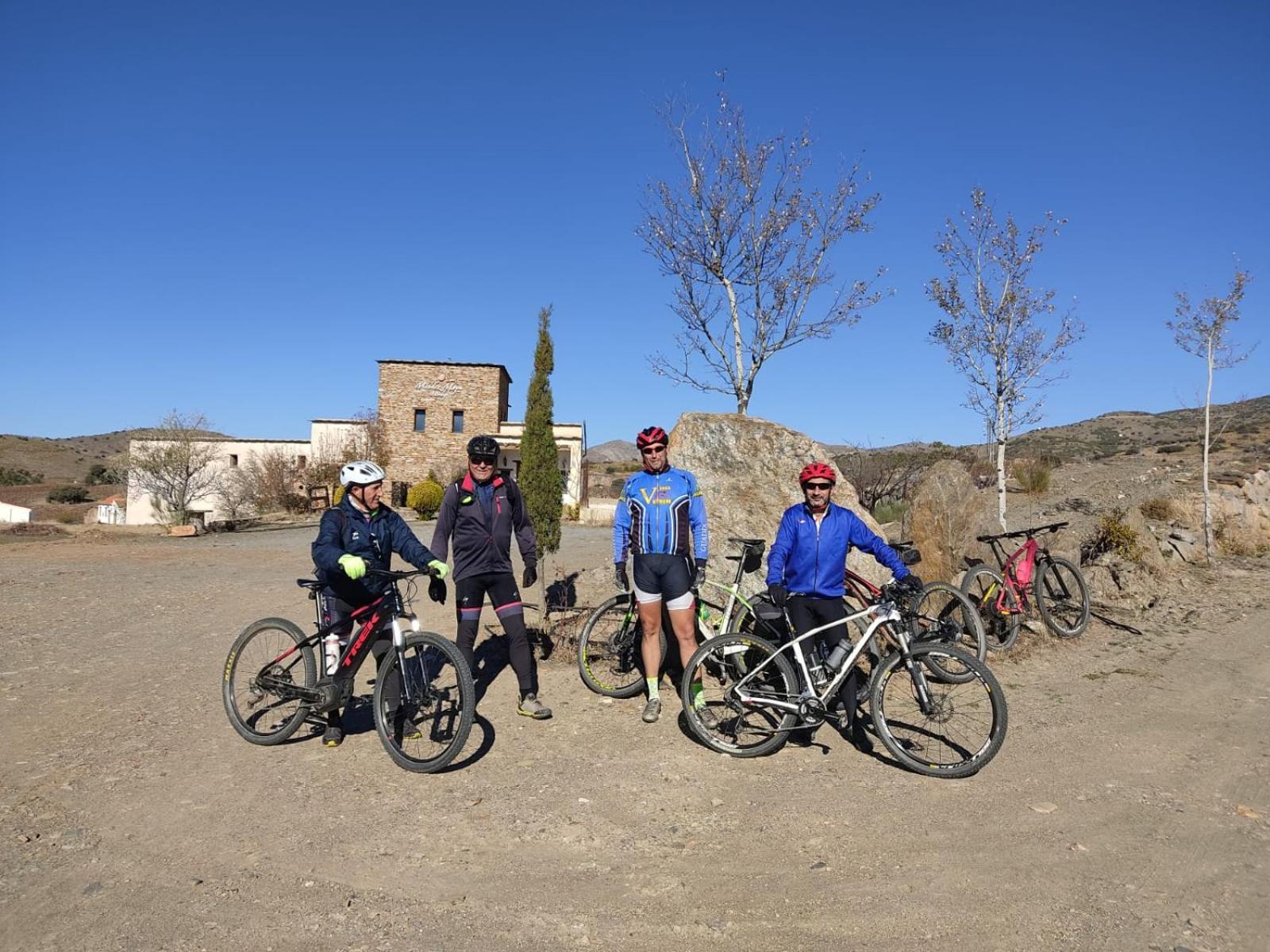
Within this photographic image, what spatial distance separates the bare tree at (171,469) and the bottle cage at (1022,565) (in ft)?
78.9

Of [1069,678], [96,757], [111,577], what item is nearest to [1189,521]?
[1069,678]

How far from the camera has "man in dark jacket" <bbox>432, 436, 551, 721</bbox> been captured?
17.2 feet

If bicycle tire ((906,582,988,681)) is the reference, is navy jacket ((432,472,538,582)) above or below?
above

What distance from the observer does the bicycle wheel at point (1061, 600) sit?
7.82 m

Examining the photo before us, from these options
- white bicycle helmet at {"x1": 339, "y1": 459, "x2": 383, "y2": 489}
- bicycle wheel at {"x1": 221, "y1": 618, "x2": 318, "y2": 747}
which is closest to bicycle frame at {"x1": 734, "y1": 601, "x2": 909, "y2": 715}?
white bicycle helmet at {"x1": 339, "y1": 459, "x2": 383, "y2": 489}

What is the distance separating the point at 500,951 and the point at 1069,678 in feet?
18.9

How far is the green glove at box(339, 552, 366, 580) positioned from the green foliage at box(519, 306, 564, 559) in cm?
429

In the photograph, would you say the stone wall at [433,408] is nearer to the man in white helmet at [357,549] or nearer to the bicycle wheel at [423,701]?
the man in white helmet at [357,549]

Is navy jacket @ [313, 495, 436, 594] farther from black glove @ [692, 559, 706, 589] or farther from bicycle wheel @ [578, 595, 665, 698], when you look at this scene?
black glove @ [692, 559, 706, 589]

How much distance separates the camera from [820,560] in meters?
4.81

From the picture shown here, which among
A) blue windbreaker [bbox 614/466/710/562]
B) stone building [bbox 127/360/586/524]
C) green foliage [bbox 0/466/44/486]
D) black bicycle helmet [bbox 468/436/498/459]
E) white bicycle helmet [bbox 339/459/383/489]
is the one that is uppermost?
stone building [bbox 127/360/586/524]

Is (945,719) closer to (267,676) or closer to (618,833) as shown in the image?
(618,833)

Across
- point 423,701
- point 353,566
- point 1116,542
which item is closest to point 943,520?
point 1116,542

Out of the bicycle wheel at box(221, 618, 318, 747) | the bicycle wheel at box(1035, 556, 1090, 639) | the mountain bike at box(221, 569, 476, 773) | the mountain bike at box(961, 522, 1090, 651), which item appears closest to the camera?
the mountain bike at box(221, 569, 476, 773)
